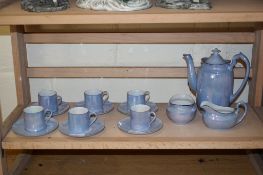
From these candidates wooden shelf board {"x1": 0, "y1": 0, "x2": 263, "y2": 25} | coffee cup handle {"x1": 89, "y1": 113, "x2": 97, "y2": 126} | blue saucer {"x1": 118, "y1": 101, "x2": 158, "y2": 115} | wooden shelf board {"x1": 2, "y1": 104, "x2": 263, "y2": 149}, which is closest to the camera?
wooden shelf board {"x1": 0, "y1": 0, "x2": 263, "y2": 25}

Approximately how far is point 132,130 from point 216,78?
0.31 metres

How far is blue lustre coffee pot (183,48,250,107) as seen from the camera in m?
1.23

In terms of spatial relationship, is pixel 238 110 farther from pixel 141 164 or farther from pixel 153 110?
pixel 141 164

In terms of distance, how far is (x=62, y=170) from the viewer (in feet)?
4.58

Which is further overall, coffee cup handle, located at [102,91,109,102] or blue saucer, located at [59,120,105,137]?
coffee cup handle, located at [102,91,109,102]

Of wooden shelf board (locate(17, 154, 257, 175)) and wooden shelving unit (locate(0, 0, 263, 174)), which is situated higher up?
wooden shelving unit (locate(0, 0, 263, 174))

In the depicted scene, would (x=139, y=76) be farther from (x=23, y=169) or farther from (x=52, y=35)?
(x=23, y=169)

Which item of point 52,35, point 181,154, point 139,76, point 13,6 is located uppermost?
point 13,6

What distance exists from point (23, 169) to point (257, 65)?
3.00 feet

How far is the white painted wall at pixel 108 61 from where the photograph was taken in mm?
1458

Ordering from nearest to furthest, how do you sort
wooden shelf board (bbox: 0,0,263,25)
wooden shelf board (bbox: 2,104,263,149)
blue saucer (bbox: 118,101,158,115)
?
wooden shelf board (bbox: 0,0,263,25)
wooden shelf board (bbox: 2,104,263,149)
blue saucer (bbox: 118,101,158,115)

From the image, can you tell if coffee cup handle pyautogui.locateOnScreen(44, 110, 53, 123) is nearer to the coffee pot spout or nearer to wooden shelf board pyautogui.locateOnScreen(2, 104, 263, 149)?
wooden shelf board pyautogui.locateOnScreen(2, 104, 263, 149)

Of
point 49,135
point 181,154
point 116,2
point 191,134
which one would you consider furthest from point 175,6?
point 181,154

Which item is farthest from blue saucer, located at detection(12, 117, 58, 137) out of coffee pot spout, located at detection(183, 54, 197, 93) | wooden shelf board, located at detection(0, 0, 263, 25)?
coffee pot spout, located at detection(183, 54, 197, 93)
